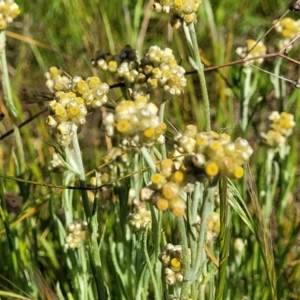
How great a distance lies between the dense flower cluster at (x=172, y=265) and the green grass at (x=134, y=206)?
50 mm

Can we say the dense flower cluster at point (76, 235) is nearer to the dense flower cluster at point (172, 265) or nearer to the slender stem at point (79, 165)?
the slender stem at point (79, 165)

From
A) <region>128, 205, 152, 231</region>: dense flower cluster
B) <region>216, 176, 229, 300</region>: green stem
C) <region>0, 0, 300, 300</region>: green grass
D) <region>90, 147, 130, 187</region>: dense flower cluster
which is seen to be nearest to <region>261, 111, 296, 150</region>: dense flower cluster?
<region>0, 0, 300, 300</region>: green grass

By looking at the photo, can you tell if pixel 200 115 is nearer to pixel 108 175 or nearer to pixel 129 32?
pixel 129 32

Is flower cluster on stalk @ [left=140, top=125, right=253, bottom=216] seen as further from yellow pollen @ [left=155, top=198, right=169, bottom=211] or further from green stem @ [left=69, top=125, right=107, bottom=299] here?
green stem @ [left=69, top=125, right=107, bottom=299]

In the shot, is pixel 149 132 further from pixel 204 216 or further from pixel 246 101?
pixel 246 101

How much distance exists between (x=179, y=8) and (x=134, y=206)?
0.55 metres

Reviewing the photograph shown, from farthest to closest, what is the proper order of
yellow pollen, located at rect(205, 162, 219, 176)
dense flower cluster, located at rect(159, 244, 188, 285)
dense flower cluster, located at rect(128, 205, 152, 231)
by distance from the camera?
dense flower cluster, located at rect(128, 205, 152, 231) → dense flower cluster, located at rect(159, 244, 188, 285) → yellow pollen, located at rect(205, 162, 219, 176)

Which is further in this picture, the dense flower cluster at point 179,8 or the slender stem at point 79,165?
the dense flower cluster at point 179,8

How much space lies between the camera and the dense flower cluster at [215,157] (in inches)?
29.5

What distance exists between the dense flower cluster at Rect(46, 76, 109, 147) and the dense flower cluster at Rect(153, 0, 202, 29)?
23cm

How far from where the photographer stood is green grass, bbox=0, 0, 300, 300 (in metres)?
1.06

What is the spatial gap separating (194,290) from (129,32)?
1.53 metres

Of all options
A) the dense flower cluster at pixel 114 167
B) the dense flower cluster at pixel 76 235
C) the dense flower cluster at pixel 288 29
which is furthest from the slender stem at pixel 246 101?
the dense flower cluster at pixel 76 235

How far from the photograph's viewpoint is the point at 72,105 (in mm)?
1075
